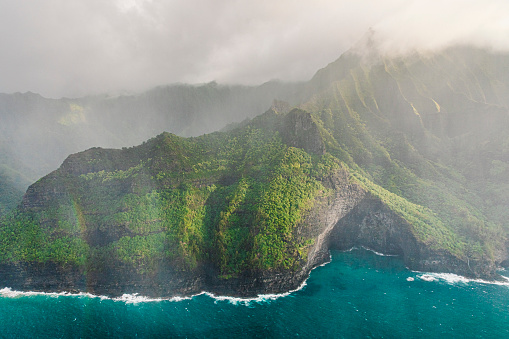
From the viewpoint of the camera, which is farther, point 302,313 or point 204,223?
point 204,223

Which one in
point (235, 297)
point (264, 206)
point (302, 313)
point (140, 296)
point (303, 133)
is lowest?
point (302, 313)

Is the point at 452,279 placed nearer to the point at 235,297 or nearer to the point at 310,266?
the point at 310,266

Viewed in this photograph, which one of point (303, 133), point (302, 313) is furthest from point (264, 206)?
point (303, 133)

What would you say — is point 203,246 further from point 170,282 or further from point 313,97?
point 313,97

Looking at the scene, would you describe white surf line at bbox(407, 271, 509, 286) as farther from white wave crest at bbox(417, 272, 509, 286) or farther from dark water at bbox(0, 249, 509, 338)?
dark water at bbox(0, 249, 509, 338)

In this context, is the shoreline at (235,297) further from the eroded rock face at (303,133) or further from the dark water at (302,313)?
the eroded rock face at (303,133)

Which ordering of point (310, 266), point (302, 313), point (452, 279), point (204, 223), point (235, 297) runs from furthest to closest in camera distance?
point (310, 266) < point (204, 223) < point (452, 279) < point (235, 297) < point (302, 313)

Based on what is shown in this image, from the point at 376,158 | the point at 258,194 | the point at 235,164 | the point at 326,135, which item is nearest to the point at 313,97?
the point at 326,135
